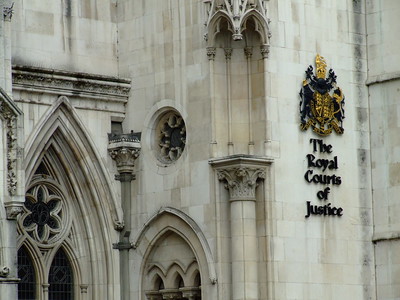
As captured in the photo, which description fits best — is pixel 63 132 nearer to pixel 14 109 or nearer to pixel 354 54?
pixel 14 109

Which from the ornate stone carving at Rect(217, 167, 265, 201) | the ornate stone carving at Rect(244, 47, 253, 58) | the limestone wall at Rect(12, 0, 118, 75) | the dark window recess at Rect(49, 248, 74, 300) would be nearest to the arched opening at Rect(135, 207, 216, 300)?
the ornate stone carving at Rect(217, 167, 265, 201)

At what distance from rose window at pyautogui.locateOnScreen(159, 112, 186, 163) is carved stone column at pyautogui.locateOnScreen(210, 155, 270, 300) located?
5.23 feet

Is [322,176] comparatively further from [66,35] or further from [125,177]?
[66,35]

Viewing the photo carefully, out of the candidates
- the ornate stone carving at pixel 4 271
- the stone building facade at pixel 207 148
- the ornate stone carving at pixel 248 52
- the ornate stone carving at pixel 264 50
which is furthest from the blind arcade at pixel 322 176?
the ornate stone carving at pixel 4 271

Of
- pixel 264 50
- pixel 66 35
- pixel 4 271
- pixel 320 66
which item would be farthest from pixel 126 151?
pixel 4 271

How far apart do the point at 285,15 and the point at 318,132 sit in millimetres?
2594

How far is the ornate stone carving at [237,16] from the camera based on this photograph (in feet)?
116

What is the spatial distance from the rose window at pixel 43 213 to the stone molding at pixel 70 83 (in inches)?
83.2

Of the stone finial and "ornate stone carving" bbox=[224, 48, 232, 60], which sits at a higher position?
"ornate stone carving" bbox=[224, 48, 232, 60]

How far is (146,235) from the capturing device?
36.9 metres

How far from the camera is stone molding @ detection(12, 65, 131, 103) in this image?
1416 inches

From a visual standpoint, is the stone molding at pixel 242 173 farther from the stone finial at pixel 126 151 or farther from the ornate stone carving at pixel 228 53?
the stone finial at pixel 126 151

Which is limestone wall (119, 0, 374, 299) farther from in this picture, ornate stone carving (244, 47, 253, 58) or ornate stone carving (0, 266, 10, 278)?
ornate stone carving (0, 266, 10, 278)

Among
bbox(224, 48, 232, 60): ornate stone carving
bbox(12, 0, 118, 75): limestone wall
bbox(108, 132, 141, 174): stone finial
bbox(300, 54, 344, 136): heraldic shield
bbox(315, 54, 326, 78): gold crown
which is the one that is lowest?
bbox(108, 132, 141, 174): stone finial
